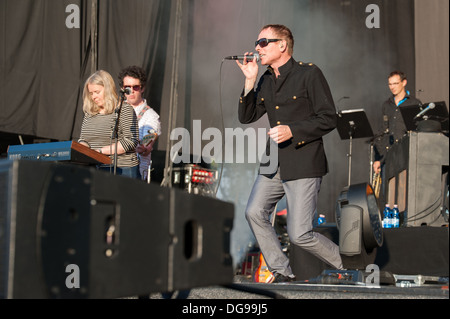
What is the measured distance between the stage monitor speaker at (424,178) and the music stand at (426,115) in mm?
276

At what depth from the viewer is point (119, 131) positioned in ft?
15.4

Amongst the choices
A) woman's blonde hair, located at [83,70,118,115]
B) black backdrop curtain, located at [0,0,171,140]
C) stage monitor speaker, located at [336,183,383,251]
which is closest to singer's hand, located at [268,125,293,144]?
stage monitor speaker, located at [336,183,383,251]

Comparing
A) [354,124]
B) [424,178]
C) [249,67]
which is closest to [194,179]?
[354,124]

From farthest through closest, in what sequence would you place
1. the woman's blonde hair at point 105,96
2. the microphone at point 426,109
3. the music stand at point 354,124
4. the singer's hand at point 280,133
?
the music stand at point 354,124
the microphone at point 426,109
the woman's blonde hair at point 105,96
the singer's hand at point 280,133

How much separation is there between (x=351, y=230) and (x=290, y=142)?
27.8 inches

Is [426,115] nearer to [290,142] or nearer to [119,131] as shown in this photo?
[290,142]

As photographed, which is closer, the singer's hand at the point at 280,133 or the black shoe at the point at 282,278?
the singer's hand at the point at 280,133

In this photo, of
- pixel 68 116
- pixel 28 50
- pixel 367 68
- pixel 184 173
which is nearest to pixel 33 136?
pixel 68 116

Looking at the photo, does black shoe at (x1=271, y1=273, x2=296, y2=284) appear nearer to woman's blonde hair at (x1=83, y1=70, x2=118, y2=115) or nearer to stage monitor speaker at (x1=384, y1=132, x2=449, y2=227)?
woman's blonde hair at (x1=83, y1=70, x2=118, y2=115)

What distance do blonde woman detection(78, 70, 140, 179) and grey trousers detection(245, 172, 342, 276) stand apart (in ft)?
3.41

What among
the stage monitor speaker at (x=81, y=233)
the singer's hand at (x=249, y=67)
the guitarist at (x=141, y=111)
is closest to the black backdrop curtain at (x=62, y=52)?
the guitarist at (x=141, y=111)

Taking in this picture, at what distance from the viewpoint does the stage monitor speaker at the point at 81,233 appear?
1.38 meters

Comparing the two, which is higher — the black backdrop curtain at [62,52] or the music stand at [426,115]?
the black backdrop curtain at [62,52]

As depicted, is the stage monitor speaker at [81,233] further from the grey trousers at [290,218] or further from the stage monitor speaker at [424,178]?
the stage monitor speaker at [424,178]
